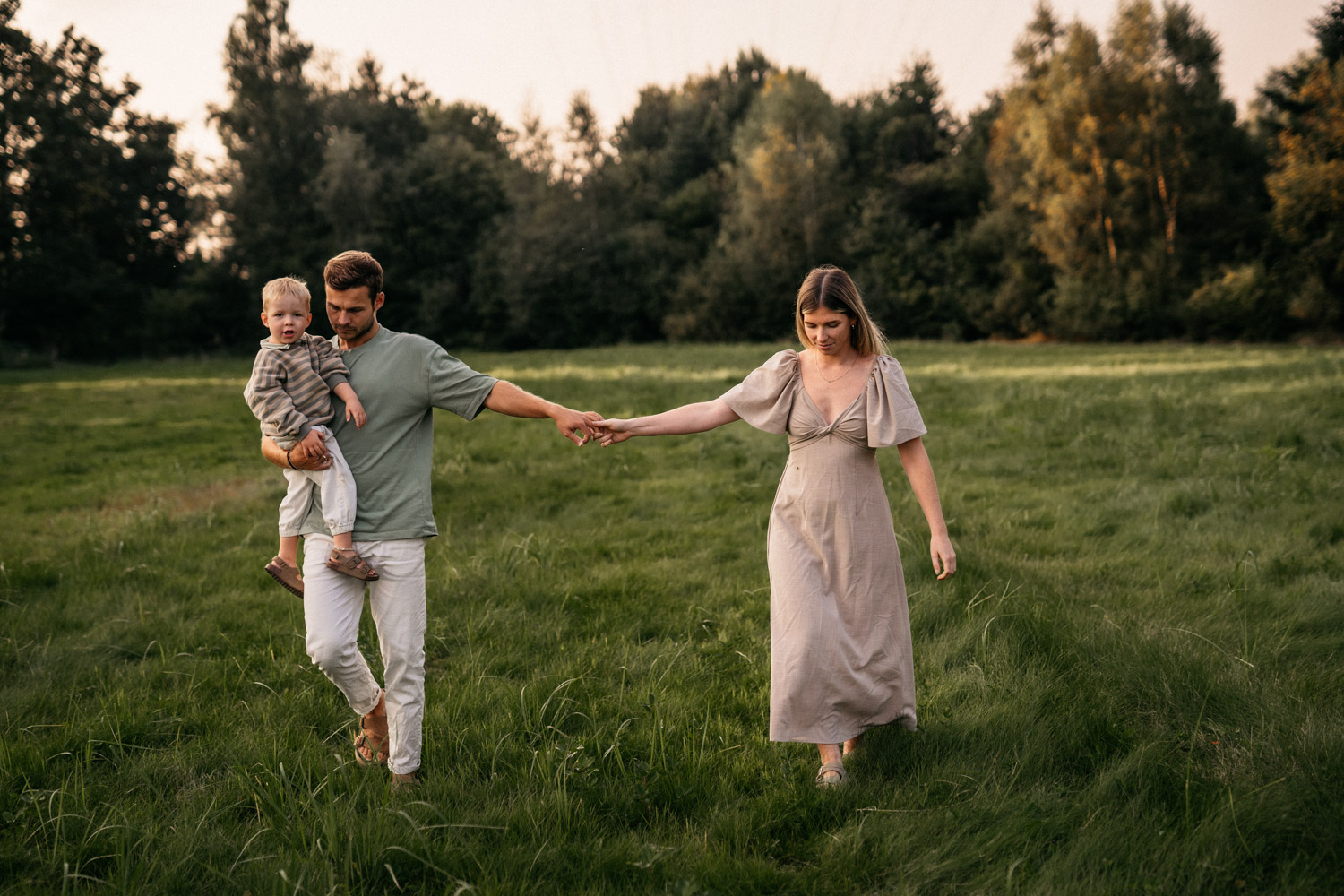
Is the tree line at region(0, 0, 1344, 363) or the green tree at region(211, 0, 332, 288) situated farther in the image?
the green tree at region(211, 0, 332, 288)

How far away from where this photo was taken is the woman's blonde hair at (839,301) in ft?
12.6

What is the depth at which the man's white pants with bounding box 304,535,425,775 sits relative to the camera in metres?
3.68

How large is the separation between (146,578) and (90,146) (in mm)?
47087

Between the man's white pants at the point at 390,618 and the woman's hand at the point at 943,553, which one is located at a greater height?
the woman's hand at the point at 943,553

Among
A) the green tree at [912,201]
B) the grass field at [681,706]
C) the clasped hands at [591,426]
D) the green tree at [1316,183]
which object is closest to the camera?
the grass field at [681,706]

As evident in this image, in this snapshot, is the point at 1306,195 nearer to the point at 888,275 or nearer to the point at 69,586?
the point at 888,275

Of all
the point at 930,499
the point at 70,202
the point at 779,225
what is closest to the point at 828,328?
the point at 930,499

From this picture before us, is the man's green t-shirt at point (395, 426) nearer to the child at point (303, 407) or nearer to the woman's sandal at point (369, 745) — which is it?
the child at point (303, 407)

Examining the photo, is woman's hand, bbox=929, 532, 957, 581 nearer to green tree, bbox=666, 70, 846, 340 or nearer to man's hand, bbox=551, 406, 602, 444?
man's hand, bbox=551, 406, 602, 444

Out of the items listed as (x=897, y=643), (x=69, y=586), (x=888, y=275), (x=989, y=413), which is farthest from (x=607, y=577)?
(x=888, y=275)

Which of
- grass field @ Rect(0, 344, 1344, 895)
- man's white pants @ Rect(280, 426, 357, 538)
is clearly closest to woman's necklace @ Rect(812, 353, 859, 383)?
grass field @ Rect(0, 344, 1344, 895)

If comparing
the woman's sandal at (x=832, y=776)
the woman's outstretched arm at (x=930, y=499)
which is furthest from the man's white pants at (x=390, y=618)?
the woman's outstretched arm at (x=930, y=499)

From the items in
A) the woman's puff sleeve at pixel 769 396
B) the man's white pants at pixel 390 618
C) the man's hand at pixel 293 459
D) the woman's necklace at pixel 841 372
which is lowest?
the man's white pants at pixel 390 618

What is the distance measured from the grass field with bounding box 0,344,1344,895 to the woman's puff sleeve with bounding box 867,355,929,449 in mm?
1334
